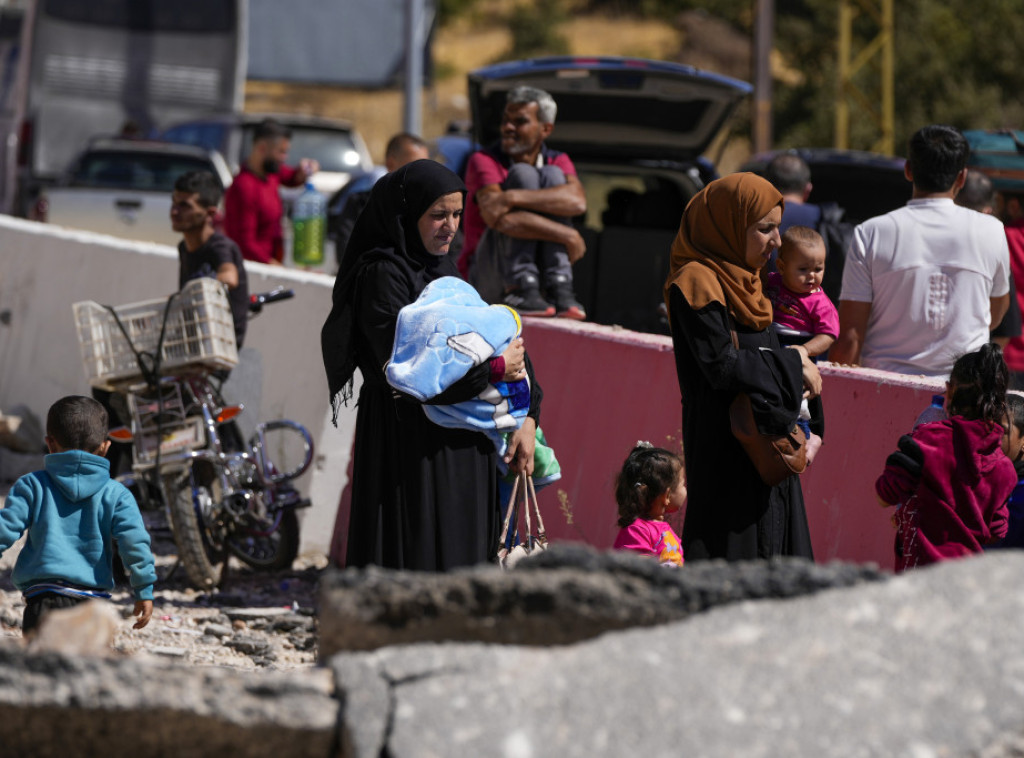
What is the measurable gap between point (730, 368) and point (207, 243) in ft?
12.5

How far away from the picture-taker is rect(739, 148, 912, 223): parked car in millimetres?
10953

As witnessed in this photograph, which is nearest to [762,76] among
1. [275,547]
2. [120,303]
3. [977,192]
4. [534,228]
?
[120,303]

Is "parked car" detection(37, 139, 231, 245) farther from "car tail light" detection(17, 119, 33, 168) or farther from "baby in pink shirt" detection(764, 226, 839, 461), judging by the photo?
"baby in pink shirt" detection(764, 226, 839, 461)

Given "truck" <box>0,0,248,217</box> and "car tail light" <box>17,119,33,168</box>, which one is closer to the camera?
"car tail light" <box>17,119,33,168</box>

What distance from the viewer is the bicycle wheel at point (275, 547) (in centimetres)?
773

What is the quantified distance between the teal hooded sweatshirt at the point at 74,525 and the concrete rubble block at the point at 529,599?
→ 72.0 inches

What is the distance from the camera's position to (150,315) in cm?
711

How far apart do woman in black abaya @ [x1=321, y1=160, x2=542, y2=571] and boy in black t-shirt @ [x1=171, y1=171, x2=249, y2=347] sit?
2.75 m

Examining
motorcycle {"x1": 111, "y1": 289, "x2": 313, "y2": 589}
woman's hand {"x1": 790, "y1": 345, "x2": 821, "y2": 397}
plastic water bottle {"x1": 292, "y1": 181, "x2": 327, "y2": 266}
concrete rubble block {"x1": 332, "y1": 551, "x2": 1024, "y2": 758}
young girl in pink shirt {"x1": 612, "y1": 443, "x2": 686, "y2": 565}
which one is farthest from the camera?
plastic water bottle {"x1": 292, "y1": 181, "x2": 327, "y2": 266}

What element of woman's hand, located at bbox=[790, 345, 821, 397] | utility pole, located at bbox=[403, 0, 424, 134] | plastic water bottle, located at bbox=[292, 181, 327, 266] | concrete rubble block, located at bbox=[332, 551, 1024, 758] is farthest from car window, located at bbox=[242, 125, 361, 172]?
concrete rubble block, located at bbox=[332, 551, 1024, 758]

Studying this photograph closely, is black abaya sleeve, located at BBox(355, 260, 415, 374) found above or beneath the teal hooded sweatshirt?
above

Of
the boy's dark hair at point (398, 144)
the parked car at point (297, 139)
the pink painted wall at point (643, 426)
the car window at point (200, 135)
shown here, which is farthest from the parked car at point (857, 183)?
the car window at point (200, 135)

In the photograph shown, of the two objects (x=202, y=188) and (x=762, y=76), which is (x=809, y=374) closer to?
(x=202, y=188)

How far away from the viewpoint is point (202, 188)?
7379 millimetres
